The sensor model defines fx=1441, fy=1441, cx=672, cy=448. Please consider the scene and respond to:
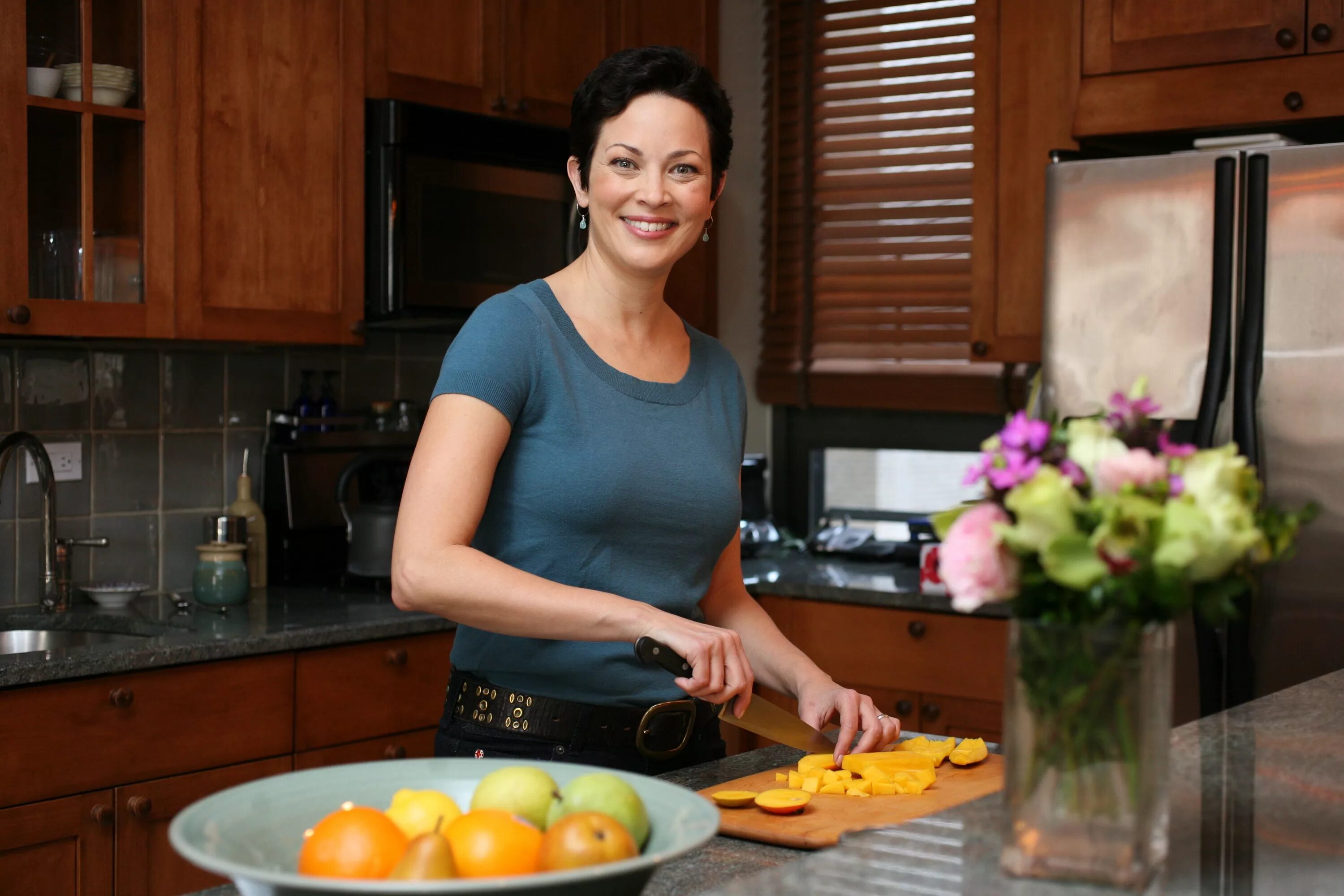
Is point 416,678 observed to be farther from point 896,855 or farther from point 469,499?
point 896,855

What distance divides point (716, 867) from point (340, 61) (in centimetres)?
228

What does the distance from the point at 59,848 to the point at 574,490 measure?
1.24 metres

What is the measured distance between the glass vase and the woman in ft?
1.83

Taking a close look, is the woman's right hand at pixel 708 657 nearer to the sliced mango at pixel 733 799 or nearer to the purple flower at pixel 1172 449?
the sliced mango at pixel 733 799

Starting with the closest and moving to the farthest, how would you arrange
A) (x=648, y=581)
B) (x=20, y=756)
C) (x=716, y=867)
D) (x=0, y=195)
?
(x=716, y=867), (x=648, y=581), (x=20, y=756), (x=0, y=195)

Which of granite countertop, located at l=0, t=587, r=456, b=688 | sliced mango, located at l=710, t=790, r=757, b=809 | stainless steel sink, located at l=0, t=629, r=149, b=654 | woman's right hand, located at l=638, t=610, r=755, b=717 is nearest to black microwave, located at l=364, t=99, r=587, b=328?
granite countertop, located at l=0, t=587, r=456, b=688

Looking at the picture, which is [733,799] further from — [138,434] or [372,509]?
[138,434]

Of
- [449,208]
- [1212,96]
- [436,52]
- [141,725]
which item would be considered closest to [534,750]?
[141,725]

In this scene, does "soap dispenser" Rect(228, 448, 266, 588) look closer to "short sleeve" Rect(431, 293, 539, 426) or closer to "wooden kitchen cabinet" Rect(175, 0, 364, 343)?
"wooden kitchen cabinet" Rect(175, 0, 364, 343)

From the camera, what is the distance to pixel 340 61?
3.02 m

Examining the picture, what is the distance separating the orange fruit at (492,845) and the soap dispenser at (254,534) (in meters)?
2.36

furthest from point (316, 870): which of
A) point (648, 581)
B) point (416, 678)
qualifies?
point (416, 678)

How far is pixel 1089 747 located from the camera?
0.87 m

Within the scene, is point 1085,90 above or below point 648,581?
above
